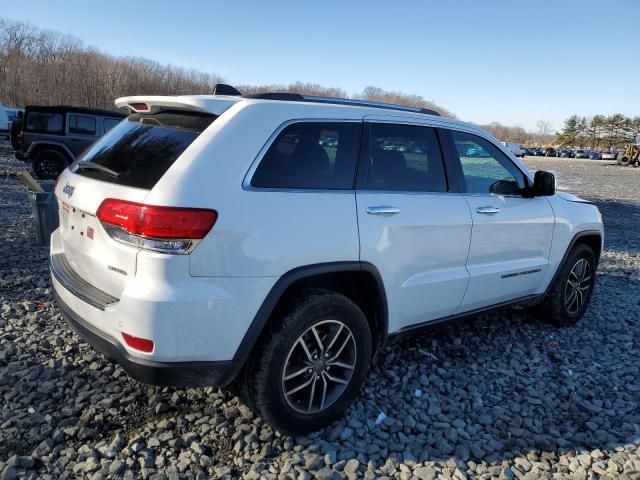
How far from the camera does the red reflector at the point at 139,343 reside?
2.26 metres

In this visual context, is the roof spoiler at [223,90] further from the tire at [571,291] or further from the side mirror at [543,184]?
the tire at [571,291]

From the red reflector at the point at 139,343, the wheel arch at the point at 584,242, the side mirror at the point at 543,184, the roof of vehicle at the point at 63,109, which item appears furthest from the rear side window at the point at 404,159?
the roof of vehicle at the point at 63,109

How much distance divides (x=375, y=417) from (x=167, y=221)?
5.82ft

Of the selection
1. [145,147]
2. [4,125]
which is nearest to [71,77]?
[4,125]

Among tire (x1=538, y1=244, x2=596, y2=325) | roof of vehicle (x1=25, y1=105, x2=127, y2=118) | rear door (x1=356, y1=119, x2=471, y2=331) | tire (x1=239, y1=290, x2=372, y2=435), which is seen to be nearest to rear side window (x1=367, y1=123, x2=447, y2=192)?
rear door (x1=356, y1=119, x2=471, y2=331)

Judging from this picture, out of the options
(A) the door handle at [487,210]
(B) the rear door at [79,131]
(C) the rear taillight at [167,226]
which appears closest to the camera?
(C) the rear taillight at [167,226]

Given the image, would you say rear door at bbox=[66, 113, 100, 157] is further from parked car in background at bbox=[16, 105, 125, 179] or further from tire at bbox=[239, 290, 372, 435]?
tire at bbox=[239, 290, 372, 435]

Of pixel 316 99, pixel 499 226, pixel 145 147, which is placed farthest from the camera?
pixel 499 226

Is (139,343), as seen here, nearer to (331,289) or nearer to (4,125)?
(331,289)

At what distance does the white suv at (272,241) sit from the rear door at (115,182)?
11mm

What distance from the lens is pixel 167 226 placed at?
2.20 metres

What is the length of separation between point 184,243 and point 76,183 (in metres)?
1.01

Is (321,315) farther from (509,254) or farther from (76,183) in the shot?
(509,254)

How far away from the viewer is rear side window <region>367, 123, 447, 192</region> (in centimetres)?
303
